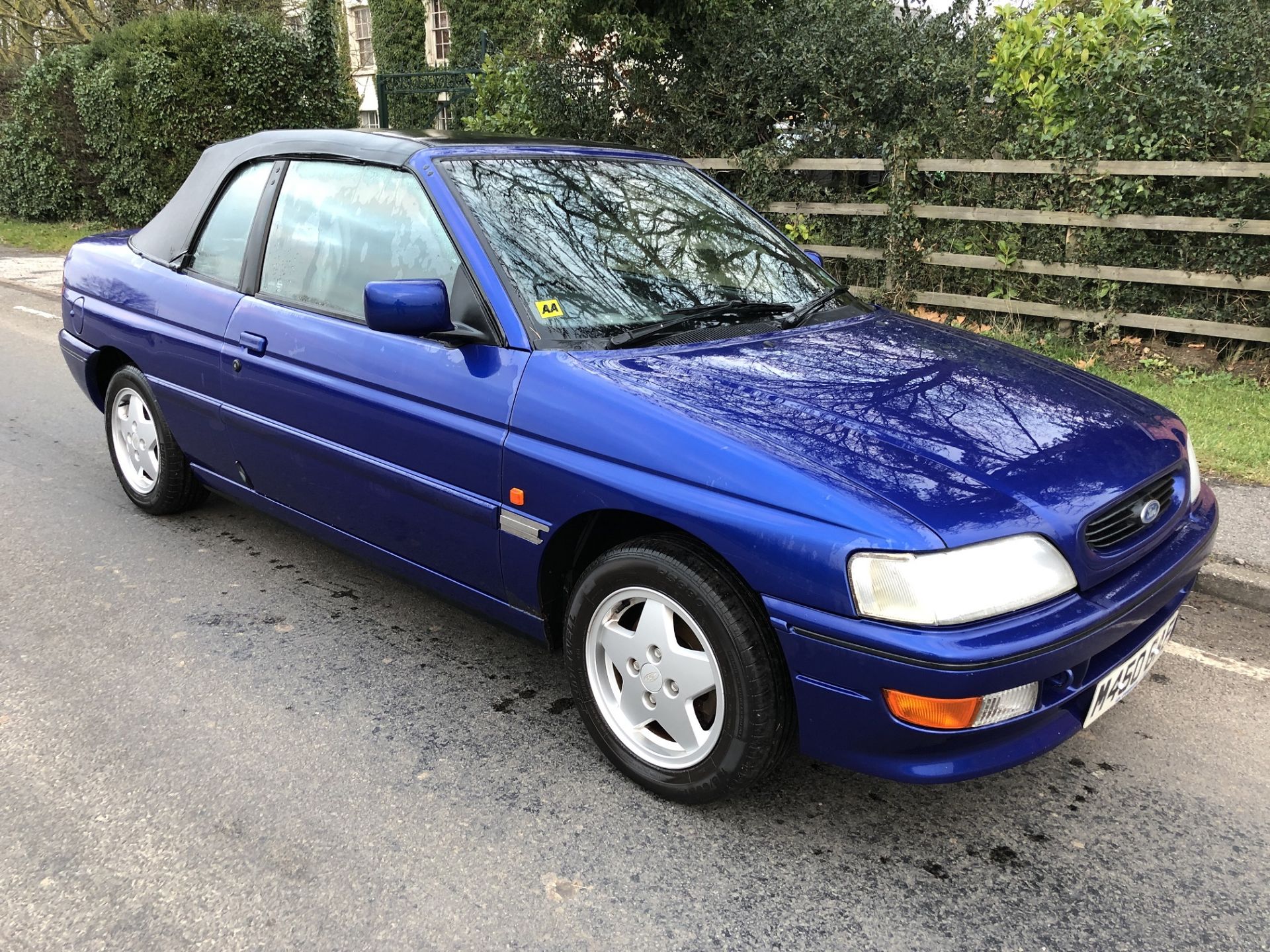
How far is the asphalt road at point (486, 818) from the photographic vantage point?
2346mm

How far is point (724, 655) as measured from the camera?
8.18 ft

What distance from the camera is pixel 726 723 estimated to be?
2547 millimetres

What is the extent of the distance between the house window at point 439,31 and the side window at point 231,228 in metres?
21.8

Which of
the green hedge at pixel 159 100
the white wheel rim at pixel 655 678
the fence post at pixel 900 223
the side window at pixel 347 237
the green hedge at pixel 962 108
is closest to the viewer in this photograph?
the white wheel rim at pixel 655 678

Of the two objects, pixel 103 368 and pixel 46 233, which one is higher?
pixel 103 368

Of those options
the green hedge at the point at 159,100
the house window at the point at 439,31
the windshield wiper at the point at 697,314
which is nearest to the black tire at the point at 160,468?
the windshield wiper at the point at 697,314

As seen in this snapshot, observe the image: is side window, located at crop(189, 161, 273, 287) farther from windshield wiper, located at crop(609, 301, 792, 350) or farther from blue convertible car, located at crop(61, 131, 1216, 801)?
windshield wiper, located at crop(609, 301, 792, 350)

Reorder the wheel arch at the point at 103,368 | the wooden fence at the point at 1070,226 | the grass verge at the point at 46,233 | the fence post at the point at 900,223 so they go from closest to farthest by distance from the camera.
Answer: the wheel arch at the point at 103,368, the wooden fence at the point at 1070,226, the fence post at the point at 900,223, the grass verge at the point at 46,233

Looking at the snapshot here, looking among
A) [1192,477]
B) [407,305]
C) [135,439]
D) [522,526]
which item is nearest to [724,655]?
[522,526]

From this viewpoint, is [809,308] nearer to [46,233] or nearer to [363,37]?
[46,233]

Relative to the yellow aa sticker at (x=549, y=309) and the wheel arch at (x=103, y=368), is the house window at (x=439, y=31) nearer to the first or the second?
the wheel arch at (x=103, y=368)

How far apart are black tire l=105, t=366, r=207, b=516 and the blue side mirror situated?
6.45ft

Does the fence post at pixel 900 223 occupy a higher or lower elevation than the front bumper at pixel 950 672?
higher

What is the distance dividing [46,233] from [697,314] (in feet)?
52.7
